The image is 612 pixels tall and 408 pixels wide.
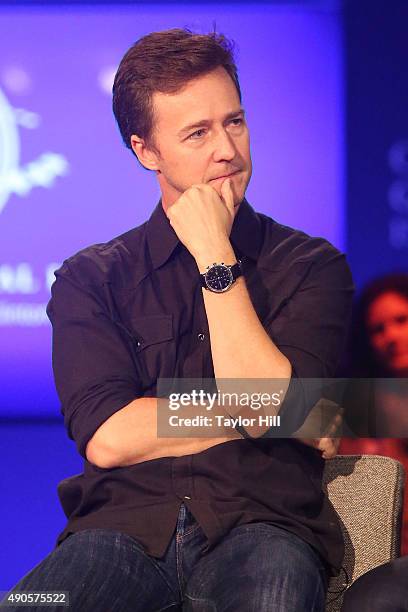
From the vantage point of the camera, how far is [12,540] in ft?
10.4

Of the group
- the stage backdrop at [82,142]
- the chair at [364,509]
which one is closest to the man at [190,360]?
the chair at [364,509]

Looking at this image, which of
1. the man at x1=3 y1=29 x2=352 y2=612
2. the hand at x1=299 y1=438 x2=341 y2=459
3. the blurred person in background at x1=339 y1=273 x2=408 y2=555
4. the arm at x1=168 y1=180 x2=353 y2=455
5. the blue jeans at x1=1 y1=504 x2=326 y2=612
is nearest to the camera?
the blue jeans at x1=1 y1=504 x2=326 y2=612

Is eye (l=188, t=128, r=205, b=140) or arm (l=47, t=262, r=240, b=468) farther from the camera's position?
eye (l=188, t=128, r=205, b=140)

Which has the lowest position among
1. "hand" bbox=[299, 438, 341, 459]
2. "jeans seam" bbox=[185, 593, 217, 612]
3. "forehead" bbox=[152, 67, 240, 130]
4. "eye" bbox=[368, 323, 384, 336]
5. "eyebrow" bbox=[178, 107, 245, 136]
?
"jeans seam" bbox=[185, 593, 217, 612]

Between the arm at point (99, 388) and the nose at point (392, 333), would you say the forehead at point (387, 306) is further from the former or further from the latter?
the arm at point (99, 388)

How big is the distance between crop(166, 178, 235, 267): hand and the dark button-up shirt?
101mm

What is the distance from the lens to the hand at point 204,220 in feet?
6.98

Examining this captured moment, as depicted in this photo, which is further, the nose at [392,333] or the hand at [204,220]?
the nose at [392,333]

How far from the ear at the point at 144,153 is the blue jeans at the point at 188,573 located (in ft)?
2.82

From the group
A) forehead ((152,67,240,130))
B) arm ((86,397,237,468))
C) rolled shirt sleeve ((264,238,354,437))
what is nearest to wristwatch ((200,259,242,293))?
rolled shirt sleeve ((264,238,354,437))

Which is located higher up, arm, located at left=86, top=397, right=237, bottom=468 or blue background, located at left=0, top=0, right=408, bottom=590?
blue background, located at left=0, top=0, right=408, bottom=590

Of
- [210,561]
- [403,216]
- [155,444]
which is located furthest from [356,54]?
[210,561]

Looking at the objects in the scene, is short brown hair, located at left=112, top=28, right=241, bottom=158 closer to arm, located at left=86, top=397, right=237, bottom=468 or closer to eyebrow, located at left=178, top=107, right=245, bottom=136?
eyebrow, located at left=178, top=107, right=245, bottom=136

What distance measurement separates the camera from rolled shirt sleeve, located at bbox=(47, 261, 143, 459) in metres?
2.08
